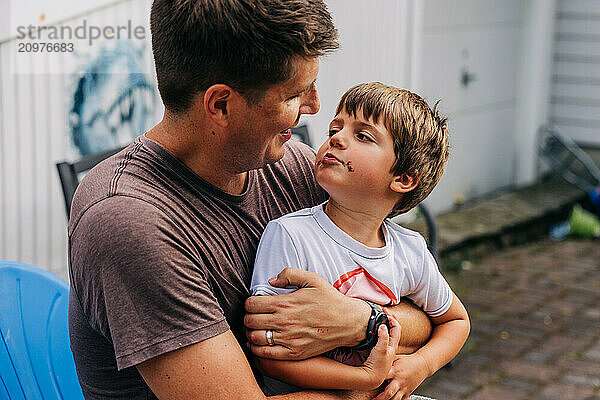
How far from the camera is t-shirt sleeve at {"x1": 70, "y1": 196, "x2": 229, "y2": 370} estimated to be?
1707 millimetres

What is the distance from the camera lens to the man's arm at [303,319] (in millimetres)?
1896

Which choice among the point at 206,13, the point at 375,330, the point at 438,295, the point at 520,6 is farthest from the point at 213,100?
the point at 520,6

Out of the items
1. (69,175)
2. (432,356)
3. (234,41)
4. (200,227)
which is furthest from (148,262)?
(69,175)

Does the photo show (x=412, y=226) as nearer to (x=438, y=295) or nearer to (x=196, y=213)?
(x=438, y=295)

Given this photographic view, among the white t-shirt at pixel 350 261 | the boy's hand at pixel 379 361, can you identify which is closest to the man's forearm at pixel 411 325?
the white t-shirt at pixel 350 261

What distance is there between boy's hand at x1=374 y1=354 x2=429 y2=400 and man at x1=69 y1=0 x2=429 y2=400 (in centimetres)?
17

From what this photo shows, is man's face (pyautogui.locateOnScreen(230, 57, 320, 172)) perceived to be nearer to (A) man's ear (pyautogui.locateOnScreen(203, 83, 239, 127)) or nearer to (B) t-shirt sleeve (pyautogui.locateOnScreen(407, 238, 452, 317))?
(A) man's ear (pyautogui.locateOnScreen(203, 83, 239, 127))

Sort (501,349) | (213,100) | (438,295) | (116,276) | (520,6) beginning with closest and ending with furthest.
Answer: (116,276)
(213,100)
(438,295)
(501,349)
(520,6)

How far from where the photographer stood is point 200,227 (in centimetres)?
189

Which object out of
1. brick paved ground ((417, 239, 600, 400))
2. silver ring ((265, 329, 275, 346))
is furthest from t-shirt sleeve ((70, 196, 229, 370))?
brick paved ground ((417, 239, 600, 400))

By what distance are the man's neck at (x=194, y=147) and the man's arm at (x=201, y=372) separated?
39cm

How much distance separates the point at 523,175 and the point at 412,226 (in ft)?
8.39

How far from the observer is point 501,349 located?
4.86 metres

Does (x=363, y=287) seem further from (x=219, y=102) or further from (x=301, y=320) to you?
(x=219, y=102)
